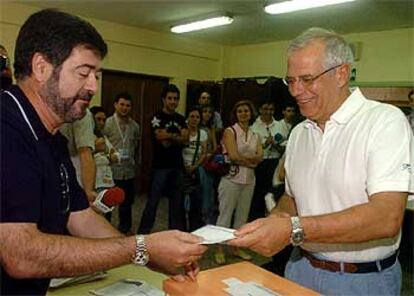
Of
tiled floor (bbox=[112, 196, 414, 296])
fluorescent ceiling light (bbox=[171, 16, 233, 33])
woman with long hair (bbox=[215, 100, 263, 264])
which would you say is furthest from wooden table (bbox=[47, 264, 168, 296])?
fluorescent ceiling light (bbox=[171, 16, 233, 33])

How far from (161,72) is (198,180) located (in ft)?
10.8

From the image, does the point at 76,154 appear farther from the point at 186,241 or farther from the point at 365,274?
the point at 365,274

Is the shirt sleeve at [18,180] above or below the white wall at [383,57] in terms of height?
below

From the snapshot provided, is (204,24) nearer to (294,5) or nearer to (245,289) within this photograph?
(294,5)

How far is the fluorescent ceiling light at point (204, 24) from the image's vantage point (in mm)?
6064

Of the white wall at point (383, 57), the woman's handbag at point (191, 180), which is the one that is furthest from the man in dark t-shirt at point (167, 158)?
the white wall at point (383, 57)

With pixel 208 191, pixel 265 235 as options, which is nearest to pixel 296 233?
pixel 265 235

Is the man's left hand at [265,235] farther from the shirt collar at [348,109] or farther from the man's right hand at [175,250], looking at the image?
the shirt collar at [348,109]

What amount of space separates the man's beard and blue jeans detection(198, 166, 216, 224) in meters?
3.43

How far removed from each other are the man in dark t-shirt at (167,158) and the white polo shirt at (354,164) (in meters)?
Answer: 2.92

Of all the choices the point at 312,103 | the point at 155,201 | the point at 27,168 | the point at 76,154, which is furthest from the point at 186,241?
the point at 155,201

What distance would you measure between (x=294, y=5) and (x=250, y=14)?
877 mm

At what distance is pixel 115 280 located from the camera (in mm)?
1694

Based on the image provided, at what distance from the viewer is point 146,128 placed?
25.4 feet
